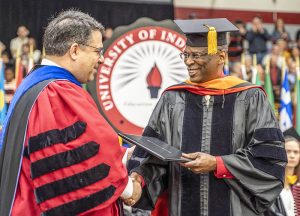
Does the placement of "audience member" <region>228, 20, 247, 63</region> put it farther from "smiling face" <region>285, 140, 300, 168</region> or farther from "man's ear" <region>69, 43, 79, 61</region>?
"man's ear" <region>69, 43, 79, 61</region>

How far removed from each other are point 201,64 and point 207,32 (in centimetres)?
19

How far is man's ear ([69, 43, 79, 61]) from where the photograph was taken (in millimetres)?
3588

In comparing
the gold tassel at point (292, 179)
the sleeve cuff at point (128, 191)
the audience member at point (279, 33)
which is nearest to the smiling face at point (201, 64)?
the sleeve cuff at point (128, 191)

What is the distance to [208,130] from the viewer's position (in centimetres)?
408

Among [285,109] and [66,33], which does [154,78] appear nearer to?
[285,109]

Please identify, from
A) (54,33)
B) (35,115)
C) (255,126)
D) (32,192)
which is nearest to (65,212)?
(32,192)

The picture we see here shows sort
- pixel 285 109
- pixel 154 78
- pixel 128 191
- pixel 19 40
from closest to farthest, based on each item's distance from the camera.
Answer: pixel 128 191 < pixel 154 78 < pixel 285 109 < pixel 19 40

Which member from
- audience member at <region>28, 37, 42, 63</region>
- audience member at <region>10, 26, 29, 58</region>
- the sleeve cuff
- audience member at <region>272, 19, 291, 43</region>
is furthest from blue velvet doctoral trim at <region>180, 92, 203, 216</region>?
audience member at <region>272, 19, 291, 43</region>

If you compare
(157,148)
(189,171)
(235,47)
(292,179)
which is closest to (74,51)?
(157,148)

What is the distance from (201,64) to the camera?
13.4 ft

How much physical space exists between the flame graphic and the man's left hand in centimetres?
350

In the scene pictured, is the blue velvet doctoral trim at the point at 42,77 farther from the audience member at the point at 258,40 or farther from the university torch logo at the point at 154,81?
the audience member at the point at 258,40

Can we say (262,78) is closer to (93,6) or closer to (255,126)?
(93,6)

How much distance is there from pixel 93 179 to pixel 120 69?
12.5 feet
